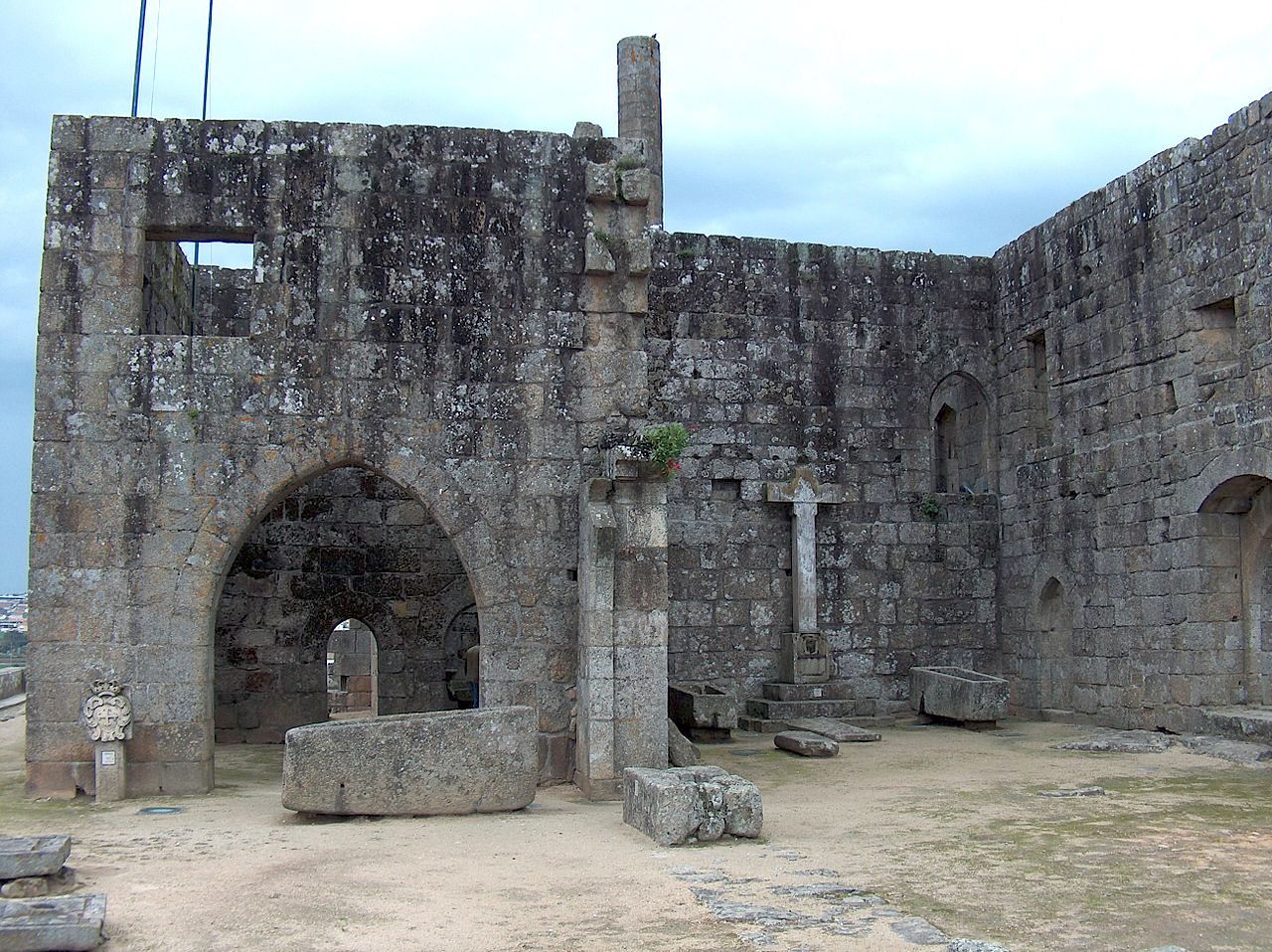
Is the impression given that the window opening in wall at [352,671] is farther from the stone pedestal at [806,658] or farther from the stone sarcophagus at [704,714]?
the stone sarcophagus at [704,714]

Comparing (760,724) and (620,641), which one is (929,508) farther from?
(620,641)

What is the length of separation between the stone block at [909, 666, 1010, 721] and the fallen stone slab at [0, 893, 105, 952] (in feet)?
33.3

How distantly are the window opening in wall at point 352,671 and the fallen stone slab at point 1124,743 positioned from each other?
1049cm

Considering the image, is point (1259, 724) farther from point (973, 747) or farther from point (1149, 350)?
point (1149, 350)

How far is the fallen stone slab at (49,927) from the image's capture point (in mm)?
4949

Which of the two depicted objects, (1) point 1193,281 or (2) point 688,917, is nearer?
(2) point 688,917

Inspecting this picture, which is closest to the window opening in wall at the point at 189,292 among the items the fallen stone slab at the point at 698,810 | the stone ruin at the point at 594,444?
the stone ruin at the point at 594,444

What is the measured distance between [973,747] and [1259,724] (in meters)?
2.53

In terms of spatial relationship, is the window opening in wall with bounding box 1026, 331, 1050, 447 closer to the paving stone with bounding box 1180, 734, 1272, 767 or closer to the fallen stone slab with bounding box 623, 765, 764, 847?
the paving stone with bounding box 1180, 734, 1272, 767

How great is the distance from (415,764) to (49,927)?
3325 millimetres

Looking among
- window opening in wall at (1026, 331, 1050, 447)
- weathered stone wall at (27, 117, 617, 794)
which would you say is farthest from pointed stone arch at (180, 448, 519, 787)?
window opening in wall at (1026, 331, 1050, 447)

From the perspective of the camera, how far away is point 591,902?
5.91 meters

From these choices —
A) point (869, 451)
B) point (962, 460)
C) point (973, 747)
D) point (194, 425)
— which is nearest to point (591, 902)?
→ point (194, 425)

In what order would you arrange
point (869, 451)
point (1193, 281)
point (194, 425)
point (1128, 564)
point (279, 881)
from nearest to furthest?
point (279, 881) → point (194, 425) → point (1193, 281) → point (1128, 564) → point (869, 451)
